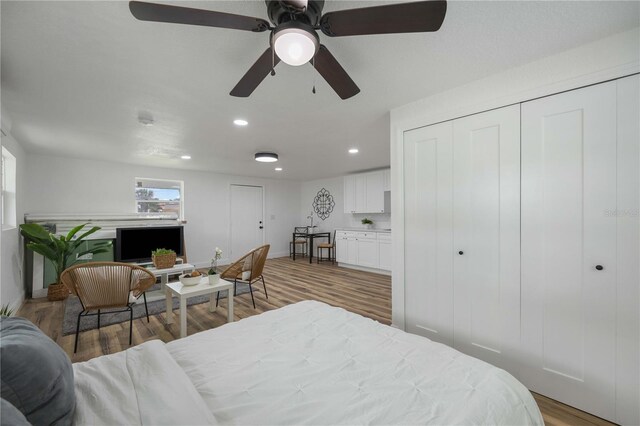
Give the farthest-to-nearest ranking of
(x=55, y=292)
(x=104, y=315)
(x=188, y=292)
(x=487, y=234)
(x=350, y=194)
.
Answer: (x=350, y=194) < (x=55, y=292) < (x=104, y=315) < (x=188, y=292) < (x=487, y=234)

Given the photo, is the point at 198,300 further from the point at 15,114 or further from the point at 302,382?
the point at 302,382

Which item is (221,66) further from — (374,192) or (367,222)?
(367,222)

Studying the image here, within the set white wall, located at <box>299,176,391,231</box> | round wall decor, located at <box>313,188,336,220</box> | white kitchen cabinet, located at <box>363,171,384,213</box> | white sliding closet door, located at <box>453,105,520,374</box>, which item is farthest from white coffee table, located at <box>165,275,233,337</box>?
round wall decor, located at <box>313,188,336,220</box>

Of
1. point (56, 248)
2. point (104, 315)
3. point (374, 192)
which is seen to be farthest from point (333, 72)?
point (374, 192)

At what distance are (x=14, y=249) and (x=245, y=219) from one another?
4175 mm

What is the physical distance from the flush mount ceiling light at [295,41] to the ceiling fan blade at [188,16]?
12 centimetres

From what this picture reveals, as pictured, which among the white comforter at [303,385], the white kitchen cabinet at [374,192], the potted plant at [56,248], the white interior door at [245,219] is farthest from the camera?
the white interior door at [245,219]

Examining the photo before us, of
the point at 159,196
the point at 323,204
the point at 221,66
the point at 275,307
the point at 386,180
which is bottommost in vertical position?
the point at 275,307

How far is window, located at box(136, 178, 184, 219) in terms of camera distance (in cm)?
572

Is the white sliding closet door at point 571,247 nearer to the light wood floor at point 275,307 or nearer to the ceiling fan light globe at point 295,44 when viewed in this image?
the light wood floor at point 275,307

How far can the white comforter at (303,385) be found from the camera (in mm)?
966

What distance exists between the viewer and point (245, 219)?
7238 millimetres

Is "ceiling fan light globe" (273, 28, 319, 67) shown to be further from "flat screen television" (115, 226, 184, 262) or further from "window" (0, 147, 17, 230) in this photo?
"flat screen television" (115, 226, 184, 262)

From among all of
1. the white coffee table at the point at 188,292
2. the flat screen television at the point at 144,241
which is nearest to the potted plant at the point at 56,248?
the flat screen television at the point at 144,241
